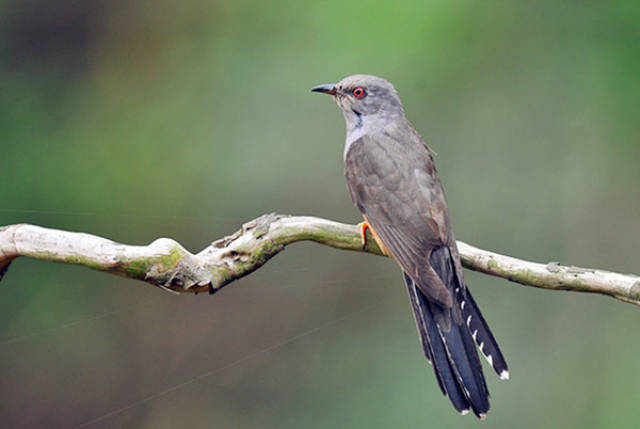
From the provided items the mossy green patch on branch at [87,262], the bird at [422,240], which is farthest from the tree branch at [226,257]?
the bird at [422,240]

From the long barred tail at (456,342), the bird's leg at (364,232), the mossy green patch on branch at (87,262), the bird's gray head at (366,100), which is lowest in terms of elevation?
the long barred tail at (456,342)

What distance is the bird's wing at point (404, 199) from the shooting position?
9.56ft

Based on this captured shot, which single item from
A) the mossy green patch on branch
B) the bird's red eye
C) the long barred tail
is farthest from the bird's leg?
the mossy green patch on branch

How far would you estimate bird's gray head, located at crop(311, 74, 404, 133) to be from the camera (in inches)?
141

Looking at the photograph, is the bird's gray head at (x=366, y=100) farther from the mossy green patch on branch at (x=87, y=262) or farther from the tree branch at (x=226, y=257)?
the mossy green patch on branch at (x=87, y=262)

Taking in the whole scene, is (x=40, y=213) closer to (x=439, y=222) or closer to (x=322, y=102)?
(x=322, y=102)

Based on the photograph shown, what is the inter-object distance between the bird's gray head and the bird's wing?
161 mm

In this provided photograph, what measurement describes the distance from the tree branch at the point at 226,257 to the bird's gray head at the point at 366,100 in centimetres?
79

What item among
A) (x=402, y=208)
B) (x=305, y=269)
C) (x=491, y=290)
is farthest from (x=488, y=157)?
(x=402, y=208)

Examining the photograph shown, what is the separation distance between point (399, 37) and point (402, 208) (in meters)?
3.12

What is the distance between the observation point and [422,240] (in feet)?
9.83

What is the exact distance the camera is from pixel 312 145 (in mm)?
5664

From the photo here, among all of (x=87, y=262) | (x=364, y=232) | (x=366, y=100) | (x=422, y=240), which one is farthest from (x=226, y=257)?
(x=366, y=100)

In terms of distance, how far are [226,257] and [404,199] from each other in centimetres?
83
